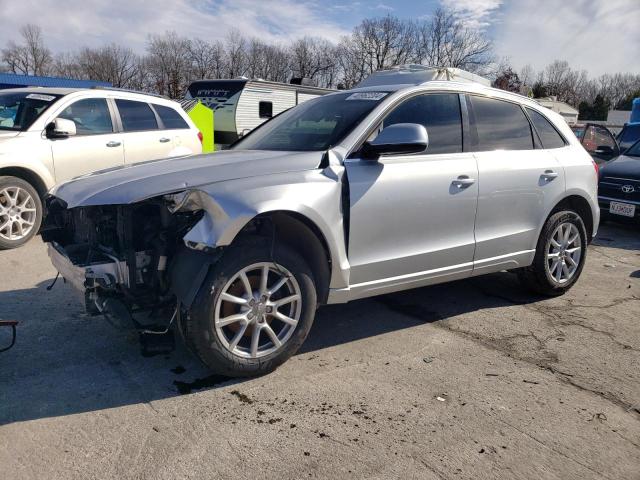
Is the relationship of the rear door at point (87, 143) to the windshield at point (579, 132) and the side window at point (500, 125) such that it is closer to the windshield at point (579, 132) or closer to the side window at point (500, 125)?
the side window at point (500, 125)

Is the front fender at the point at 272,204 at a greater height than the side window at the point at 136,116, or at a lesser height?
lesser

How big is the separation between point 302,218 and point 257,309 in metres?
0.62

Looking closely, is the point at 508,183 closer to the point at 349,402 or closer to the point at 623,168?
the point at 349,402

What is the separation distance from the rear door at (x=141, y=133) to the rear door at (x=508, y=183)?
450 cm

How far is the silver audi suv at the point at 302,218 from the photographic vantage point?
3.03 metres

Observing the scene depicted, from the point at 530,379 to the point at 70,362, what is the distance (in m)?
2.95

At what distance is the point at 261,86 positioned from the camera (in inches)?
619

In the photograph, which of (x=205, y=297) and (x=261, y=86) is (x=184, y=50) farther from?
(x=205, y=297)

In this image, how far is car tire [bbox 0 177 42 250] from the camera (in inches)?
239

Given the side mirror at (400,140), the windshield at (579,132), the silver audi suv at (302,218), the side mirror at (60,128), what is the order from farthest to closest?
the windshield at (579,132) → the side mirror at (60,128) → the side mirror at (400,140) → the silver audi suv at (302,218)

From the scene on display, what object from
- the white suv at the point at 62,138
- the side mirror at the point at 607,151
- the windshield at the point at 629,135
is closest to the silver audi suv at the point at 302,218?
the white suv at the point at 62,138

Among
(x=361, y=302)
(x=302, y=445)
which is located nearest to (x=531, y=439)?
(x=302, y=445)

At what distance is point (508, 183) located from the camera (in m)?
4.29

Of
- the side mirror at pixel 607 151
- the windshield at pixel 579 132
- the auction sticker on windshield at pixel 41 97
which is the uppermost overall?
the auction sticker on windshield at pixel 41 97
